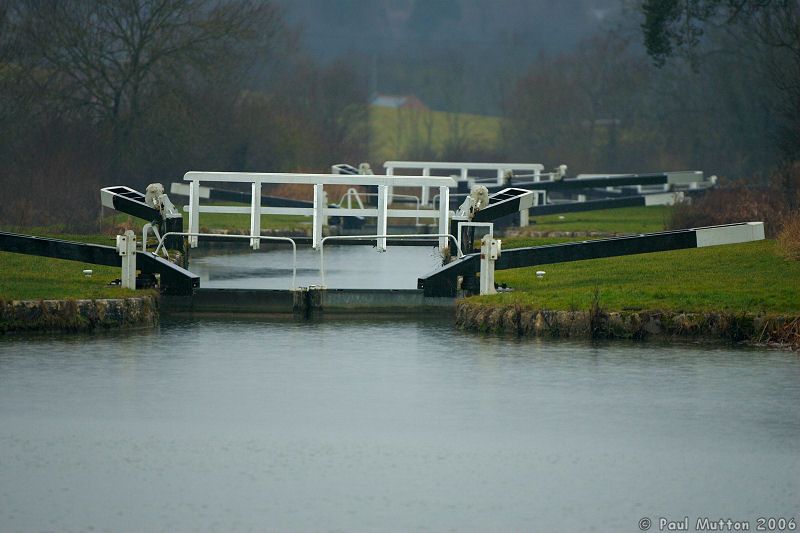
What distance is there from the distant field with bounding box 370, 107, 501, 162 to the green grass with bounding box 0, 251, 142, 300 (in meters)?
68.3

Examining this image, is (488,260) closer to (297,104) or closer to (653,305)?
(653,305)

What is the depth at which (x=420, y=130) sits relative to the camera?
10688cm

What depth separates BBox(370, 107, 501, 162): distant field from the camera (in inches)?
3825

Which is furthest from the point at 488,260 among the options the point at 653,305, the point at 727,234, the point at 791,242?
the point at 791,242

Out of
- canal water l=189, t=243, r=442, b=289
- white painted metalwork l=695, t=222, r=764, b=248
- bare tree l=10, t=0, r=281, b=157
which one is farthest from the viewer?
bare tree l=10, t=0, r=281, b=157

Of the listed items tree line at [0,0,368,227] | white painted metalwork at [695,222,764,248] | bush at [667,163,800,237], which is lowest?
white painted metalwork at [695,222,764,248]

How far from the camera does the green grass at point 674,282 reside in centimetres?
1830

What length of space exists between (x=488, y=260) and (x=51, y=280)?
5.38 metres

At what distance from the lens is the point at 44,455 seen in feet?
39.9

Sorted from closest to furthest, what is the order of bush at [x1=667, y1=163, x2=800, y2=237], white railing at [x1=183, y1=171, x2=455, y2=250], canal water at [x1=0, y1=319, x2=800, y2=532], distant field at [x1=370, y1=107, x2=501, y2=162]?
canal water at [x1=0, y1=319, x2=800, y2=532], white railing at [x1=183, y1=171, x2=455, y2=250], bush at [x1=667, y1=163, x2=800, y2=237], distant field at [x1=370, y1=107, x2=501, y2=162]

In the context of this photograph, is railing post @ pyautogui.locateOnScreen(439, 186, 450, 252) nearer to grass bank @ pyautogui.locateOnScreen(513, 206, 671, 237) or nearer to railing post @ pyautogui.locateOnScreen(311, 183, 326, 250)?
railing post @ pyautogui.locateOnScreen(311, 183, 326, 250)

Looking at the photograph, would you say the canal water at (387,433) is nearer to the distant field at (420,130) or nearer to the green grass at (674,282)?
the green grass at (674,282)

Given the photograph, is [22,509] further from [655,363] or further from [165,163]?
[165,163]

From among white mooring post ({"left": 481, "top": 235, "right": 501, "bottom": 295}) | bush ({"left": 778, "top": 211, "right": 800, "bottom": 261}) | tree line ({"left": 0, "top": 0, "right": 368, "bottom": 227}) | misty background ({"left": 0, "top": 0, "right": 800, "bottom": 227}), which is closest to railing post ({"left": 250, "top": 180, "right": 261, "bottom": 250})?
white mooring post ({"left": 481, "top": 235, "right": 501, "bottom": 295})
